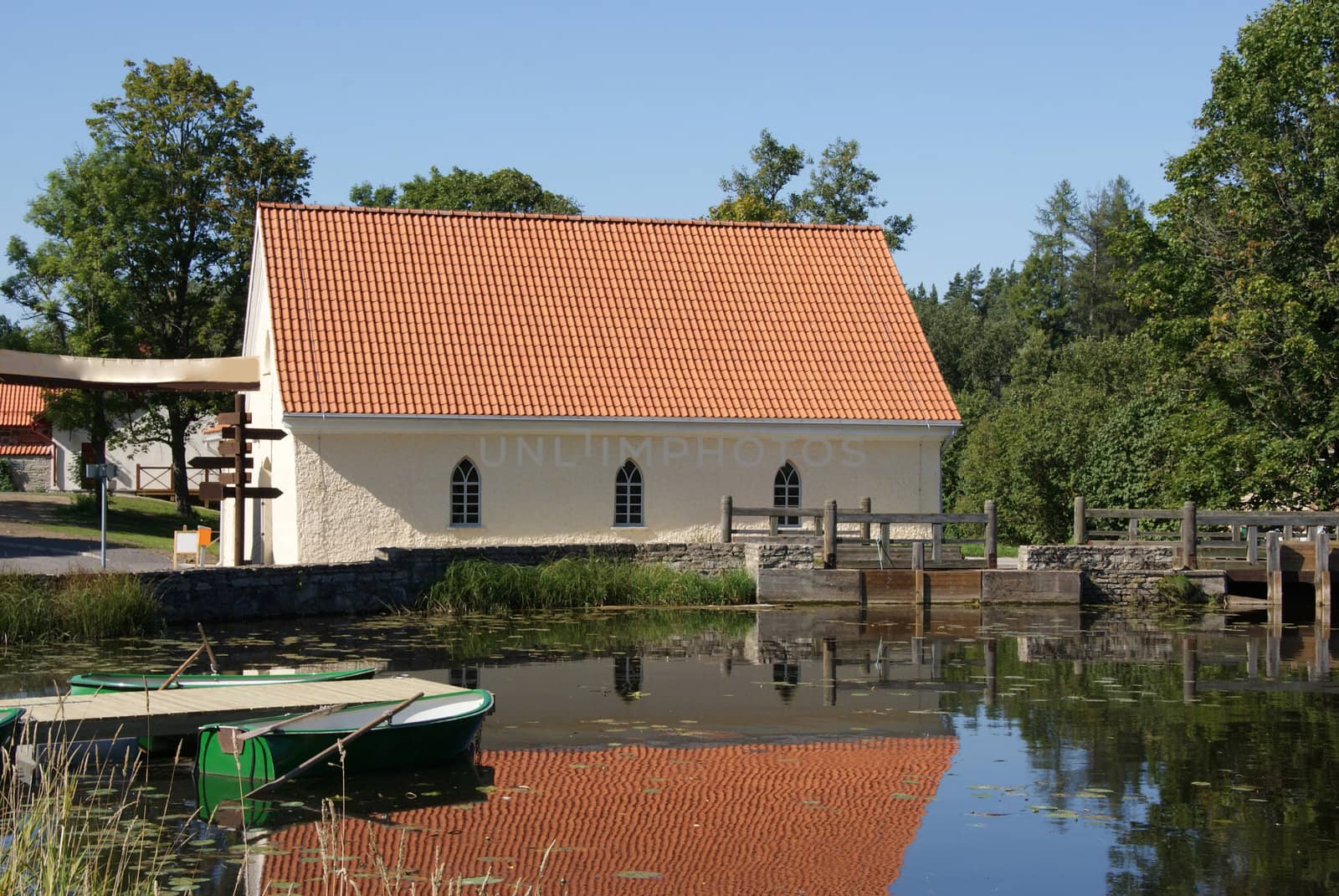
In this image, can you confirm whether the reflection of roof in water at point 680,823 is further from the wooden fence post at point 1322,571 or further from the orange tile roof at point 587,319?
the orange tile roof at point 587,319

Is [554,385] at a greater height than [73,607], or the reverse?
[554,385]

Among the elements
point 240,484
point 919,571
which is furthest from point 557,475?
point 919,571

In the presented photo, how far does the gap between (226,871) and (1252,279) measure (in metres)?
29.3

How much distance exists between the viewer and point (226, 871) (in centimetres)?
990

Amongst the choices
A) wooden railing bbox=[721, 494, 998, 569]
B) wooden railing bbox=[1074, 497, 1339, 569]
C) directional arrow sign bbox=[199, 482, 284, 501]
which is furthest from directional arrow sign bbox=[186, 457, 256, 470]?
wooden railing bbox=[1074, 497, 1339, 569]

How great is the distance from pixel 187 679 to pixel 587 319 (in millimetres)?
18623

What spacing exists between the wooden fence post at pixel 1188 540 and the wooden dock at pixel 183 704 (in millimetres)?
18516

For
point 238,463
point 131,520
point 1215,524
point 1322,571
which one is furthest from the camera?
point 131,520

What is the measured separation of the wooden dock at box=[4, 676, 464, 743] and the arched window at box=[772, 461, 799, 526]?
56.6 ft

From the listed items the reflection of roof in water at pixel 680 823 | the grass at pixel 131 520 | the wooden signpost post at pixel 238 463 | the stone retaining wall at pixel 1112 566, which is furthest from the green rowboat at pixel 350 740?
the grass at pixel 131 520

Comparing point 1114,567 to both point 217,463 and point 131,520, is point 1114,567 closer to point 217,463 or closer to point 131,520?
point 217,463

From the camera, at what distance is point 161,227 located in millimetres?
45750

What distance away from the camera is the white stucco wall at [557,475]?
2927 centimetres

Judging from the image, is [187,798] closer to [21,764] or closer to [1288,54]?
[21,764]
